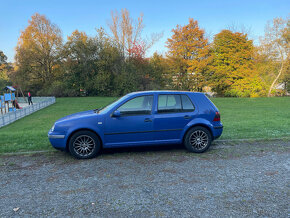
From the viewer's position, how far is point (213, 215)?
113 inches

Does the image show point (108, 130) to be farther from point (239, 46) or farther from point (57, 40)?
point (57, 40)

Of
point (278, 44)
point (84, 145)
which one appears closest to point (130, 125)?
point (84, 145)

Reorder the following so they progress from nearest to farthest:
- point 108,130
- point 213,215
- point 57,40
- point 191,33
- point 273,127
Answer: point 213,215 < point 108,130 < point 273,127 < point 191,33 < point 57,40

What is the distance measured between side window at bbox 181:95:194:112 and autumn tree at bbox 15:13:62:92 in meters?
39.1

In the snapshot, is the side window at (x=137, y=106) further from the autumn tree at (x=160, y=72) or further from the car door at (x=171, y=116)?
the autumn tree at (x=160, y=72)

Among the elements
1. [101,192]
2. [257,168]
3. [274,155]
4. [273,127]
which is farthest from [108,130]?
[273,127]

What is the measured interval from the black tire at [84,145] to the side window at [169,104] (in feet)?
5.83

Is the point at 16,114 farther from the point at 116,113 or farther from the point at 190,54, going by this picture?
the point at 190,54

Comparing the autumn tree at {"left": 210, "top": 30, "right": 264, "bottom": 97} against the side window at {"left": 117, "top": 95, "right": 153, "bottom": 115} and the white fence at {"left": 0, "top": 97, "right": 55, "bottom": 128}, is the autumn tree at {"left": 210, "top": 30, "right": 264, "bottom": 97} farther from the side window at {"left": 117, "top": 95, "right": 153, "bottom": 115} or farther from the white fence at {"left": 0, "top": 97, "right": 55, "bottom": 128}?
the side window at {"left": 117, "top": 95, "right": 153, "bottom": 115}

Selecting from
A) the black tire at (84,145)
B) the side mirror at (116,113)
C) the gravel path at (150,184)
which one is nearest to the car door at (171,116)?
the gravel path at (150,184)

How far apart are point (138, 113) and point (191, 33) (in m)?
34.2

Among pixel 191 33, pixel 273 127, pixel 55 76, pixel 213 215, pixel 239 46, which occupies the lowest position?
pixel 213 215

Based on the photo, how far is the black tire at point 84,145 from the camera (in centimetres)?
511

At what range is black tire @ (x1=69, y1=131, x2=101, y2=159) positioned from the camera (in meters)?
A: 5.11
